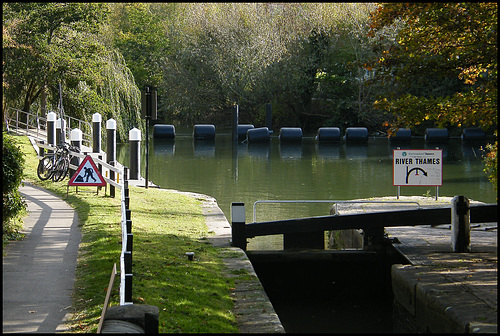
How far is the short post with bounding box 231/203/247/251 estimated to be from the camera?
1232cm

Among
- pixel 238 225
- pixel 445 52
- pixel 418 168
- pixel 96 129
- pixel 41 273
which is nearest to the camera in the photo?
pixel 41 273

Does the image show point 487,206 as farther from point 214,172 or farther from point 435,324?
point 214,172

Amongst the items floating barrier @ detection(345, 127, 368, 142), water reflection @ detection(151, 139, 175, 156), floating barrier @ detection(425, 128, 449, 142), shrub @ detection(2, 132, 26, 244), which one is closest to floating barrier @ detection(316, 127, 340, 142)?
floating barrier @ detection(345, 127, 368, 142)

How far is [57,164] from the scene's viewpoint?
1906 centimetres

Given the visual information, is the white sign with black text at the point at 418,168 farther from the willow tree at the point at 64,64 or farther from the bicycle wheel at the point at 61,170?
the willow tree at the point at 64,64

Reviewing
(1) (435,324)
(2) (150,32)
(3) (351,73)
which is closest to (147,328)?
(1) (435,324)

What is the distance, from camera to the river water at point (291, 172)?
23156mm

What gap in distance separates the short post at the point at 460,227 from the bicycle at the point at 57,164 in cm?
1060

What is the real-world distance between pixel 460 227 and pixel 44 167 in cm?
1243

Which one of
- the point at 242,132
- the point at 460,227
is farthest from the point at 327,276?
the point at 242,132

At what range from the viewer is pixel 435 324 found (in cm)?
862

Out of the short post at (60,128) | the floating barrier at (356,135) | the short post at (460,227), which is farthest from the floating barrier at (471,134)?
the short post at (460,227)

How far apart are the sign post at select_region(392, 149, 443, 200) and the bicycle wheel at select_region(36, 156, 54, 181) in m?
9.32

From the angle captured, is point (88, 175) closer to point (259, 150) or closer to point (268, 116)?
point (259, 150)
